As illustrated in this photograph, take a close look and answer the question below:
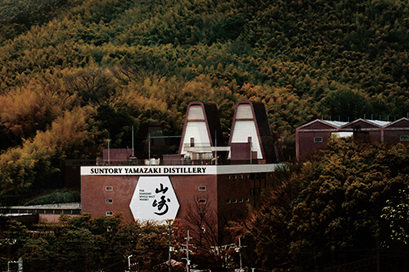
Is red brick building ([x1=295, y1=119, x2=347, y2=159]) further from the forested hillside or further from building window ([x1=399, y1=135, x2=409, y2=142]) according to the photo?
the forested hillside

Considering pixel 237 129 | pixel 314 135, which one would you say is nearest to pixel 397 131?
pixel 314 135

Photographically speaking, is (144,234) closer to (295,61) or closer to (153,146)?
(153,146)

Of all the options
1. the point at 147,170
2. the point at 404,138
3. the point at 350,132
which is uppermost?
the point at 350,132

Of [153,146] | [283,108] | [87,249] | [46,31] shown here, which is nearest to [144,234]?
[87,249]

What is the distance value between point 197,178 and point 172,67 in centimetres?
6312

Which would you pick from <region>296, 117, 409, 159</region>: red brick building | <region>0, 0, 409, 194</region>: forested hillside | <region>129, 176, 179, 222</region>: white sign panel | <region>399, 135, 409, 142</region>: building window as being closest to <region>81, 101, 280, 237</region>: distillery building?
<region>129, 176, 179, 222</region>: white sign panel

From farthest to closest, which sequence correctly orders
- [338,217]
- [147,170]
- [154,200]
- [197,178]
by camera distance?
[147,170], [154,200], [197,178], [338,217]

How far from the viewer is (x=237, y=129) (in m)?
54.7

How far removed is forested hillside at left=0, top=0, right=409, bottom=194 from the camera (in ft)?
228

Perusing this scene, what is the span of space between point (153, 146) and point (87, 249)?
72.0ft

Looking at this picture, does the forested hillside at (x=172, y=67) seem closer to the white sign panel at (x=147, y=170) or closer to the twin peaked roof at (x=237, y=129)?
the white sign panel at (x=147, y=170)

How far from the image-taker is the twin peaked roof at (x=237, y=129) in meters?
53.7

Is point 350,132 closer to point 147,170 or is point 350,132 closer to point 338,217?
point 147,170

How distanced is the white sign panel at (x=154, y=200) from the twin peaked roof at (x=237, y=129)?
210 inches
